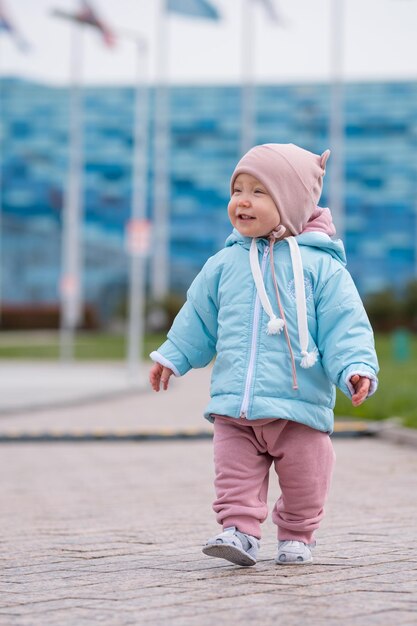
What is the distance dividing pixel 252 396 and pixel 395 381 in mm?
15328

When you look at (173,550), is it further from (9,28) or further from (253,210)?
(9,28)

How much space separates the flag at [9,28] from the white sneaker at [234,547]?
35359 mm

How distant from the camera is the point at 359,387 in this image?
15.8ft

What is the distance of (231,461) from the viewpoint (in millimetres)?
4992

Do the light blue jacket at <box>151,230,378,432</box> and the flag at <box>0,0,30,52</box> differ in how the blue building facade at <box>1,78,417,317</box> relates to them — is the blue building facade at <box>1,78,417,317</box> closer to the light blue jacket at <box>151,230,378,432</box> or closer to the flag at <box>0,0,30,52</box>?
the flag at <box>0,0,30,52</box>

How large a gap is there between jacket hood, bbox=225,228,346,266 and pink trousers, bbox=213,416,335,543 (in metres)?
0.67

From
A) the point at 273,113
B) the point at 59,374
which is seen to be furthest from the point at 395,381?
the point at 273,113

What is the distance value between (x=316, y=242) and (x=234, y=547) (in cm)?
116

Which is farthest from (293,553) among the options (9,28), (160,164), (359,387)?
(160,164)

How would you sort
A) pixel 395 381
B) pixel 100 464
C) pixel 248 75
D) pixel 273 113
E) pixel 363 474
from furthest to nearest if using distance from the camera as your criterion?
1. pixel 273 113
2. pixel 248 75
3. pixel 395 381
4. pixel 100 464
5. pixel 363 474

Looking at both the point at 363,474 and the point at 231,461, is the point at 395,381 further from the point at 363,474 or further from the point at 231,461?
the point at 231,461

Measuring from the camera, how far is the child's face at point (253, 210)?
5.07m

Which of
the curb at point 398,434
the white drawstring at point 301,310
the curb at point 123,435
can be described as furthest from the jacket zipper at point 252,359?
the curb at point 123,435

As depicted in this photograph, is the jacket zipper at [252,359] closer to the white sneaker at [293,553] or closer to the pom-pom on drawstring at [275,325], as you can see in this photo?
the pom-pom on drawstring at [275,325]
